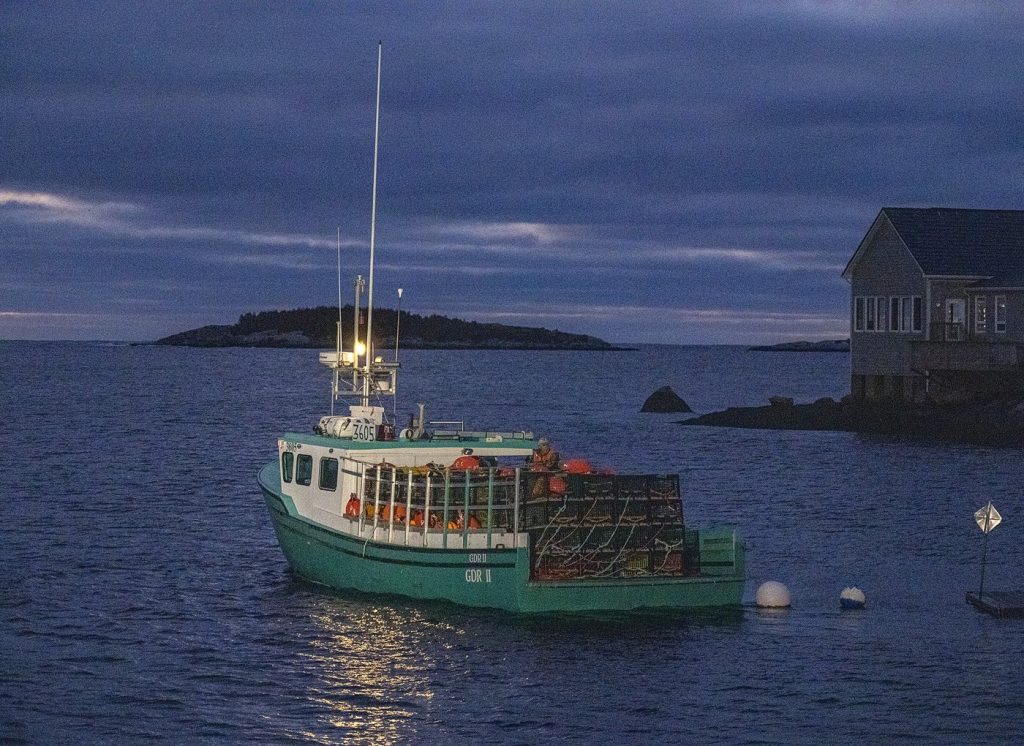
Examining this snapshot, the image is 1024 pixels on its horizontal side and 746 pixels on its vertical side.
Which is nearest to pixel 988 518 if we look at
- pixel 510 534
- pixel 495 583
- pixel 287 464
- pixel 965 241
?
pixel 510 534

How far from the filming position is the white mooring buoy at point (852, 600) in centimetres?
2731

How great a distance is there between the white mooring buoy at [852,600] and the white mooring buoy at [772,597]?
3.15 ft

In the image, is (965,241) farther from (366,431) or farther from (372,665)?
(372,665)

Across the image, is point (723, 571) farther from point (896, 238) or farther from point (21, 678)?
point (896, 238)

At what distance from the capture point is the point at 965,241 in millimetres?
64500

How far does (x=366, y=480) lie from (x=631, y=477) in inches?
190

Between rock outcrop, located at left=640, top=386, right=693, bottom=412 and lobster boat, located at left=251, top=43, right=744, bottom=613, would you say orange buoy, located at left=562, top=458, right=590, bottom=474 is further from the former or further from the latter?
rock outcrop, located at left=640, top=386, right=693, bottom=412

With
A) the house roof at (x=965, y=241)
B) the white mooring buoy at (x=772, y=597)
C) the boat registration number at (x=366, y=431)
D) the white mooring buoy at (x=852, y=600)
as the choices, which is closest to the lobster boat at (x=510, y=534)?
the boat registration number at (x=366, y=431)

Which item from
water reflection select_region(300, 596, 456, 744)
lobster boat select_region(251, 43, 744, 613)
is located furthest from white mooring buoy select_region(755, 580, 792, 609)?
water reflection select_region(300, 596, 456, 744)

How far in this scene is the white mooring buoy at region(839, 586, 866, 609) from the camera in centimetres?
2731

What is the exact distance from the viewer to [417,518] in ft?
86.5

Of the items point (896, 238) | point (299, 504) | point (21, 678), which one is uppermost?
point (896, 238)

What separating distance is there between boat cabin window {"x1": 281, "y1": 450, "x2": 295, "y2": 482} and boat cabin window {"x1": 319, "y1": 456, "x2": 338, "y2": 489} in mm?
982

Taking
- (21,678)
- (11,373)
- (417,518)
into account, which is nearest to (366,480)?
(417,518)
